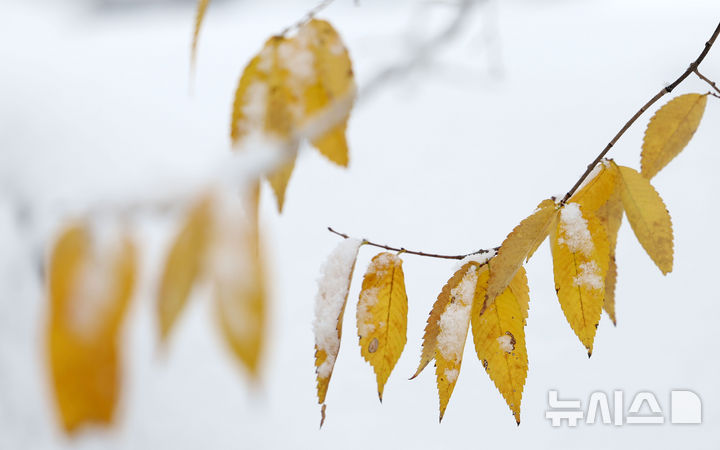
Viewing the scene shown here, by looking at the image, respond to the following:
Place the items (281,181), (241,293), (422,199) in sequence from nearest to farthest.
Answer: (241,293) < (281,181) < (422,199)

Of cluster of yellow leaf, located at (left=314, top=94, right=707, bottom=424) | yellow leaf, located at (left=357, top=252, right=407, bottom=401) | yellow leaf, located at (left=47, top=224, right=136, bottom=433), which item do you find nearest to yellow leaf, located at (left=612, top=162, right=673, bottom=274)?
cluster of yellow leaf, located at (left=314, top=94, right=707, bottom=424)

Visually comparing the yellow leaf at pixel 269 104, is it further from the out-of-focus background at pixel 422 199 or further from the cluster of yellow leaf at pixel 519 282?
the out-of-focus background at pixel 422 199

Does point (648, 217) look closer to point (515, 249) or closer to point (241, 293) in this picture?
point (515, 249)

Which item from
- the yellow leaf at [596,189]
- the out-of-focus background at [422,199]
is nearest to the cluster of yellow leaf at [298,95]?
the yellow leaf at [596,189]

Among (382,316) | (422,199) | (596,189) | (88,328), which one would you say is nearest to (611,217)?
(596,189)

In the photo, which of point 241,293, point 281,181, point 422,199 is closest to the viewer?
point 241,293

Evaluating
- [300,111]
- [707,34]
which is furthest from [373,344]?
[707,34]
